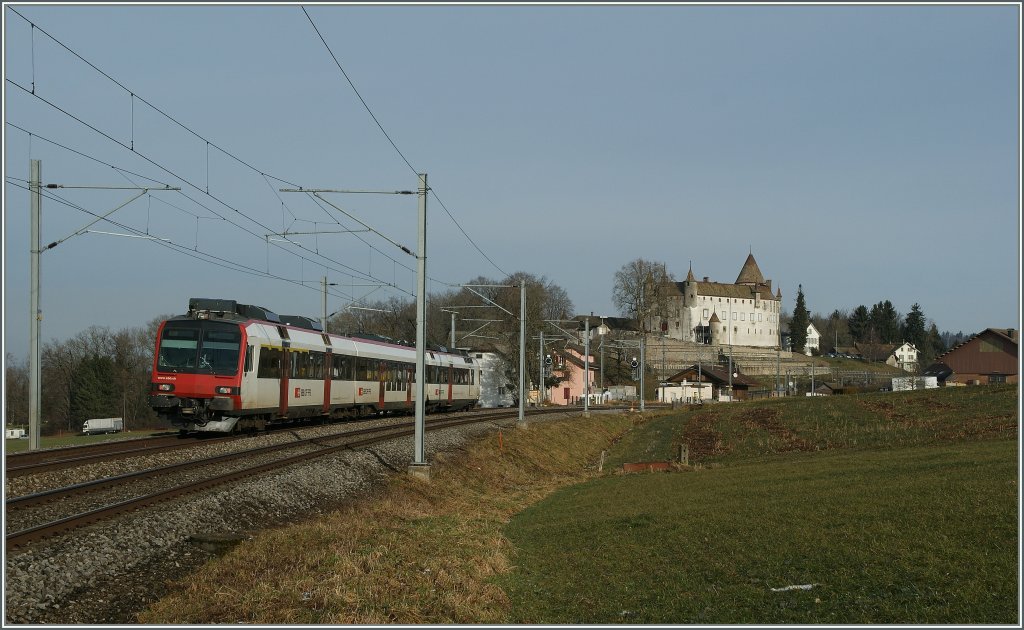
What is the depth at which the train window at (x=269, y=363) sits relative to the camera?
2891cm

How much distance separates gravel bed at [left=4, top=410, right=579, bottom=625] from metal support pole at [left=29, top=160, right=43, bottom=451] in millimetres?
8055

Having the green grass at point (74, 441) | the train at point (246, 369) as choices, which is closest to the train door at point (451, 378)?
the train at point (246, 369)

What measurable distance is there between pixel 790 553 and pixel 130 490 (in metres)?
11.0

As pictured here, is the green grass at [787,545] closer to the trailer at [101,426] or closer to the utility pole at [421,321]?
the utility pole at [421,321]

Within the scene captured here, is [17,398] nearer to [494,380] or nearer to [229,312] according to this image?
[494,380]

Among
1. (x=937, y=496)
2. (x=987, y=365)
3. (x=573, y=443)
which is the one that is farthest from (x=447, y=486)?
(x=987, y=365)

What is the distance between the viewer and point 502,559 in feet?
44.0

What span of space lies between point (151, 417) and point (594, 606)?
341 feet

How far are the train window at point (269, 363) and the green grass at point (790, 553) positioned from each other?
39.8 feet

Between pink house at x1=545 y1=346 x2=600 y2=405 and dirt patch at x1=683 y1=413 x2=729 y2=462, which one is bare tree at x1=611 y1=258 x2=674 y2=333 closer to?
pink house at x1=545 y1=346 x2=600 y2=405

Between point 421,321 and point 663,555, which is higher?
point 421,321

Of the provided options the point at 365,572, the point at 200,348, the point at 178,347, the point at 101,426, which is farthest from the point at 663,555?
the point at 101,426

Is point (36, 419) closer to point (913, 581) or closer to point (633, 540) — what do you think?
point (633, 540)

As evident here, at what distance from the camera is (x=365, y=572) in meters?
11.5
